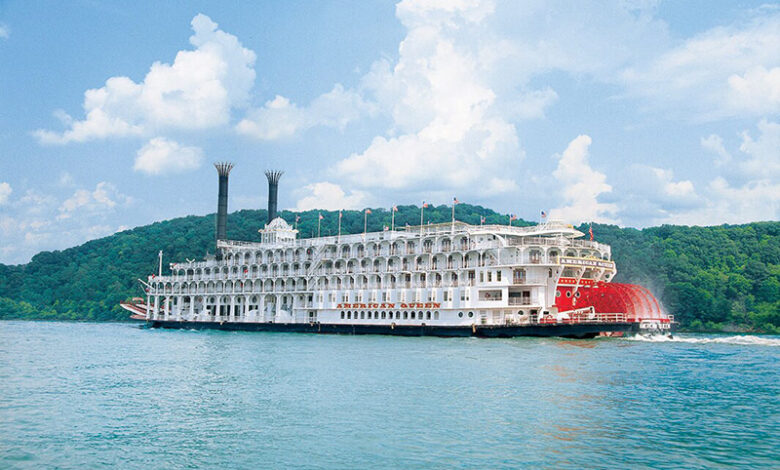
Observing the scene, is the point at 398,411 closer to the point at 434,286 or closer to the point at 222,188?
the point at 434,286

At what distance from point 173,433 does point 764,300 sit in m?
83.1

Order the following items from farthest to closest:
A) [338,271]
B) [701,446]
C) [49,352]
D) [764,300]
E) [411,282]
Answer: [764,300], [338,271], [411,282], [49,352], [701,446]

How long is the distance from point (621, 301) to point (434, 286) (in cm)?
1465

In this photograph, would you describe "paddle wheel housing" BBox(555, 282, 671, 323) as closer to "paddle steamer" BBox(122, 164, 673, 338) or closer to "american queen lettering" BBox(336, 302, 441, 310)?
"paddle steamer" BBox(122, 164, 673, 338)

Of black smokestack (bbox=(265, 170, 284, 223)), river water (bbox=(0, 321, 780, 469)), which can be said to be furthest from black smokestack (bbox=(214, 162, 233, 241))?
river water (bbox=(0, 321, 780, 469))

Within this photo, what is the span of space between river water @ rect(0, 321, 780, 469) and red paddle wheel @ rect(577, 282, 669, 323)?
944 centimetres

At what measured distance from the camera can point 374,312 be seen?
59.8 m

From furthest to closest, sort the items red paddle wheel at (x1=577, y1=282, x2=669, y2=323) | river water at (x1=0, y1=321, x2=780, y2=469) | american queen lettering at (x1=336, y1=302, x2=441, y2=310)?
american queen lettering at (x1=336, y1=302, x2=441, y2=310) < red paddle wheel at (x1=577, y1=282, x2=669, y2=323) < river water at (x1=0, y1=321, x2=780, y2=469)

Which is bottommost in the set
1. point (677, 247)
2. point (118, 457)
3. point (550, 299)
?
point (118, 457)

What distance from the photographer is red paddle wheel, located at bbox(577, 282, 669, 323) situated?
156 feet

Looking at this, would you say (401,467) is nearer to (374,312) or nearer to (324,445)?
(324,445)

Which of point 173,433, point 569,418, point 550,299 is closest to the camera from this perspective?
point 173,433

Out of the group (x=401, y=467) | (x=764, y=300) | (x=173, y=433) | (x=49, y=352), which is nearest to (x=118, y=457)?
(x=173, y=433)

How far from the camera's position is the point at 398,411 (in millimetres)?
21656
